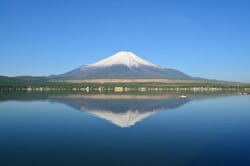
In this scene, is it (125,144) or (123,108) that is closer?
(125,144)

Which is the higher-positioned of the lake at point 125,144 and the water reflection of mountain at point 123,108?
the water reflection of mountain at point 123,108

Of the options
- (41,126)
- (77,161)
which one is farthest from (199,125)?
(77,161)

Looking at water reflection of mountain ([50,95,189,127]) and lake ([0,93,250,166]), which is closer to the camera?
lake ([0,93,250,166])

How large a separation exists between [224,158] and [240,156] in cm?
70

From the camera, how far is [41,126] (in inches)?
749

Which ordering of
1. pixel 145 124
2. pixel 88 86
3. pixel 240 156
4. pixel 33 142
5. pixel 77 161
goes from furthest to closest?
pixel 88 86, pixel 145 124, pixel 33 142, pixel 240 156, pixel 77 161

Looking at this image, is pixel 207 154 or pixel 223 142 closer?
pixel 207 154

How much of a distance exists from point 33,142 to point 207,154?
7.10 metres

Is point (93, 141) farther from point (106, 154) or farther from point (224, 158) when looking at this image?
point (224, 158)

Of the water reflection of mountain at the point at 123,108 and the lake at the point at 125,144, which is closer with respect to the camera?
the lake at the point at 125,144

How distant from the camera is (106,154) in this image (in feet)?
39.1

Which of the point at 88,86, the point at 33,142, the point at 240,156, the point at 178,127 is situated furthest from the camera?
the point at 88,86

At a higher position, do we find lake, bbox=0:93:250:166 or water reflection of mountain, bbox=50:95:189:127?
water reflection of mountain, bbox=50:95:189:127

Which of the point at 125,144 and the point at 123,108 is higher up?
the point at 123,108
